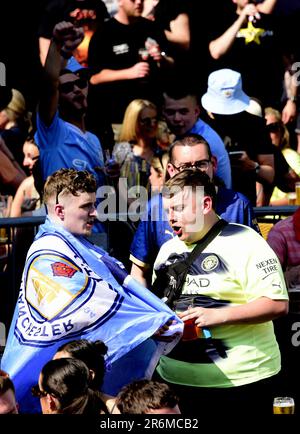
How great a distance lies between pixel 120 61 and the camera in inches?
373

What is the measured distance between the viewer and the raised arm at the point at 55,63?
8453 millimetres

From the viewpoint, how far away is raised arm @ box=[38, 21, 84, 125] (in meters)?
8.45

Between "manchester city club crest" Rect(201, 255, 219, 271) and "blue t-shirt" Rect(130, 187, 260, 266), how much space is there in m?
0.63

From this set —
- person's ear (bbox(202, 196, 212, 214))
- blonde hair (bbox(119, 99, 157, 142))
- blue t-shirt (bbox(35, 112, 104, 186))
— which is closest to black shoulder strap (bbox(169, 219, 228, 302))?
person's ear (bbox(202, 196, 212, 214))

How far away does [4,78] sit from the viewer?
9164 mm

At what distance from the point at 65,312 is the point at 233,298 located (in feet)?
3.01

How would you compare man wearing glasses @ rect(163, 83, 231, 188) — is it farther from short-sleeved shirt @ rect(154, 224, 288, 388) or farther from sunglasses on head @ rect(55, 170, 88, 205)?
short-sleeved shirt @ rect(154, 224, 288, 388)

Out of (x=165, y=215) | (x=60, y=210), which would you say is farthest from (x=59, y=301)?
(x=165, y=215)

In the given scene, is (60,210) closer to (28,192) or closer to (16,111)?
(28,192)

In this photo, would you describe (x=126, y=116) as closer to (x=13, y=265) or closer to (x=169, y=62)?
(x=169, y=62)

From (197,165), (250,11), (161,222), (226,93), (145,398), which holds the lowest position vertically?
(145,398)
